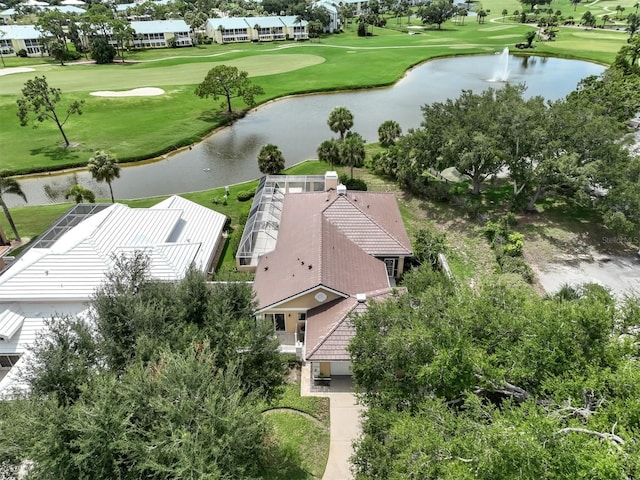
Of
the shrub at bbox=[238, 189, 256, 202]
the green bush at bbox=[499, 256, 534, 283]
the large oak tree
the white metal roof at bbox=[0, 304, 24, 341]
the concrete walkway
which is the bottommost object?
the concrete walkway

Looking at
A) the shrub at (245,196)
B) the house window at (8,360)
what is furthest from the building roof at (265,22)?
the house window at (8,360)

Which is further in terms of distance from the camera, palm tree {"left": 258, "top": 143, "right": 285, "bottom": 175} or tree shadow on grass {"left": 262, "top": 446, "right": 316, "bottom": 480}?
palm tree {"left": 258, "top": 143, "right": 285, "bottom": 175}

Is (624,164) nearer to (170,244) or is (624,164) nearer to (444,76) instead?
(170,244)

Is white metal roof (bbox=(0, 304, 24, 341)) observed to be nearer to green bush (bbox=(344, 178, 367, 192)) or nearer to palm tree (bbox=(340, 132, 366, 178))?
green bush (bbox=(344, 178, 367, 192))

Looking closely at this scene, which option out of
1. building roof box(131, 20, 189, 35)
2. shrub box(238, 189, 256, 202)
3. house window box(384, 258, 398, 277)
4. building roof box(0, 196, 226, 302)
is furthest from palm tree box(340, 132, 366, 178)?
building roof box(131, 20, 189, 35)

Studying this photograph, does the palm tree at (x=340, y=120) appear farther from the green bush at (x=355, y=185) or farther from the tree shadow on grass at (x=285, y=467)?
the tree shadow on grass at (x=285, y=467)

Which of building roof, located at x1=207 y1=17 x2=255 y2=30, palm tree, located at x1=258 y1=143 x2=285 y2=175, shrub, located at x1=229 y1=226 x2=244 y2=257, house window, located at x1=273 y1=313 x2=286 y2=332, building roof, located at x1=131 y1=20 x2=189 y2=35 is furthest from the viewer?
building roof, located at x1=207 y1=17 x2=255 y2=30
